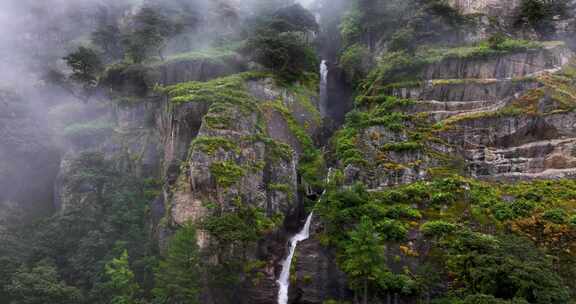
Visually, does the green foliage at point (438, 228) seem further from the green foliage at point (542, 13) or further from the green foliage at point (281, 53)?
the green foliage at point (542, 13)

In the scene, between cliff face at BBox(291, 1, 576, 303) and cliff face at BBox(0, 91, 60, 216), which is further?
cliff face at BBox(0, 91, 60, 216)

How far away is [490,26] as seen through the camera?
46281 mm

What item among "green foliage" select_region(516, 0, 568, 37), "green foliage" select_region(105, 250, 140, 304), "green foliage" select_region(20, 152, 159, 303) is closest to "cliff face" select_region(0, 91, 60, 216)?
"green foliage" select_region(20, 152, 159, 303)

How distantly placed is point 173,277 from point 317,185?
16.3 metres

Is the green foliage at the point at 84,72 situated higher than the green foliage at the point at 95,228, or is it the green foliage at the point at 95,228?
the green foliage at the point at 84,72

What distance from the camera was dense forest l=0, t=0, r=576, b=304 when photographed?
27.5 metres

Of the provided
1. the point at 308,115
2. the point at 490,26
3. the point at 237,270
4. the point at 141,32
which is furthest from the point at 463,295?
the point at 141,32

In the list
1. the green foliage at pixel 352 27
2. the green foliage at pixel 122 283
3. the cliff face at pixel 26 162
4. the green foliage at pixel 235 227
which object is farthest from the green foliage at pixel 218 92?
the green foliage at pixel 352 27

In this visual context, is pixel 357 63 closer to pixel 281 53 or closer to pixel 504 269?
pixel 281 53

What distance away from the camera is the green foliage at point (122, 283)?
28183mm

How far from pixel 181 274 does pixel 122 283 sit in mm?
5204

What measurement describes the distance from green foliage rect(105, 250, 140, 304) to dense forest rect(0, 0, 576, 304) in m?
0.19

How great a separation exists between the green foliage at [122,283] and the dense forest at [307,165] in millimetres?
187

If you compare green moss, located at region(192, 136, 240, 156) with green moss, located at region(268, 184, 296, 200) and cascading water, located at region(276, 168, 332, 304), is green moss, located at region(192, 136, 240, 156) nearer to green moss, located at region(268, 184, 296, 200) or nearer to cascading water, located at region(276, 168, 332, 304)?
green moss, located at region(268, 184, 296, 200)
